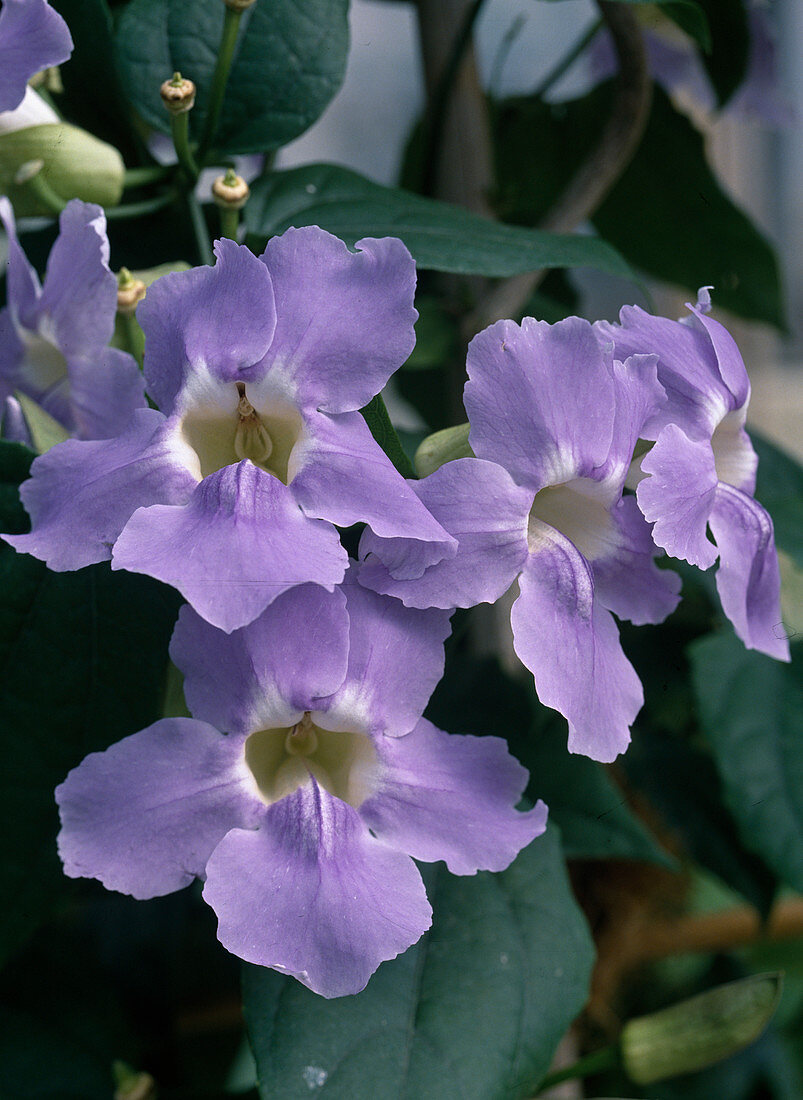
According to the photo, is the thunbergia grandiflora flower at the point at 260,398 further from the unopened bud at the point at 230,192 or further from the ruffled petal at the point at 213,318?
the unopened bud at the point at 230,192

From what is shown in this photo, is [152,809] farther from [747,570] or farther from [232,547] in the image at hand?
[747,570]

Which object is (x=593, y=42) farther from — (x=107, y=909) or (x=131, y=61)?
(x=107, y=909)

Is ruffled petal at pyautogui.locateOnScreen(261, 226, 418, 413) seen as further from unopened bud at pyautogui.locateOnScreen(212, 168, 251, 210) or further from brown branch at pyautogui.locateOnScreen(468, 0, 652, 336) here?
brown branch at pyautogui.locateOnScreen(468, 0, 652, 336)

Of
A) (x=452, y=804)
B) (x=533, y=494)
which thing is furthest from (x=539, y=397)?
(x=452, y=804)

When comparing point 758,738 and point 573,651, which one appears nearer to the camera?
point 573,651

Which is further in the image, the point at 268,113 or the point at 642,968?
the point at 642,968

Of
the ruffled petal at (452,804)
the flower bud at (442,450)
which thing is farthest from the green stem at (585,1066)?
the flower bud at (442,450)

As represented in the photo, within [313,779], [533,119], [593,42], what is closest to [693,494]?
[313,779]

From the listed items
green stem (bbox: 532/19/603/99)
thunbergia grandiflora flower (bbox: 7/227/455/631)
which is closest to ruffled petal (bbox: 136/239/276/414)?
thunbergia grandiflora flower (bbox: 7/227/455/631)
